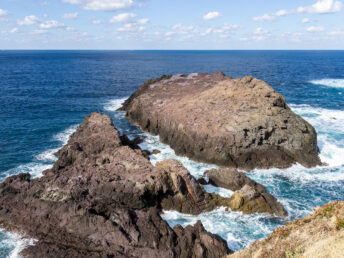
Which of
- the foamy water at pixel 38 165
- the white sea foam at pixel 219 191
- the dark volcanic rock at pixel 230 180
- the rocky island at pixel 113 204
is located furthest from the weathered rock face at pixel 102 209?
the foamy water at pixel 38 165

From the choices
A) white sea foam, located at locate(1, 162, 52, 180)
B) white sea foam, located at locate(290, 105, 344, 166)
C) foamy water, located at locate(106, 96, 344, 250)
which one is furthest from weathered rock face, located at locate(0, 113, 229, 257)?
white sea foam, located at locate(290, 105, 344, 166)

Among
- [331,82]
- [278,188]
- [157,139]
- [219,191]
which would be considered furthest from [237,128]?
[331,82]

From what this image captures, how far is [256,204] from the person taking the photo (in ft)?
85.0

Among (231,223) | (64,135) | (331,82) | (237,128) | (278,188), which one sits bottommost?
(231,223)

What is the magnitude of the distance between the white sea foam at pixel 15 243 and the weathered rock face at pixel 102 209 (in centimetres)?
57

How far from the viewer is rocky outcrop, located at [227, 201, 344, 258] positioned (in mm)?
12562

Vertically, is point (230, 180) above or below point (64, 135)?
below

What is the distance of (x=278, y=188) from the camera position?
30.7 m

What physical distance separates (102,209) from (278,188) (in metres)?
18.7

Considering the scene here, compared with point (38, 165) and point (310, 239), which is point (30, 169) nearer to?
point (38, 165)

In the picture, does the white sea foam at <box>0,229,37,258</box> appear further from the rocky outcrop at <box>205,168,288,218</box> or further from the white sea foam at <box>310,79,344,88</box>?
the white sea foam at <box>310,79,344,88</box>

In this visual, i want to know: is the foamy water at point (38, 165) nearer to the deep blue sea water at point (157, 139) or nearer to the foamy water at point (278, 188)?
the deep blue sea water at point (157, 139)

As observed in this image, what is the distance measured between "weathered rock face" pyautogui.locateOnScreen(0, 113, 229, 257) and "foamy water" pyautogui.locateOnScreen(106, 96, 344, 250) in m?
2.85

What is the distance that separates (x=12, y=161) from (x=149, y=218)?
22.6 metres
